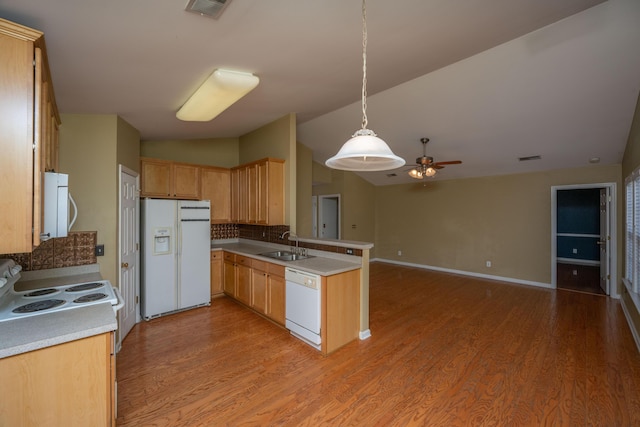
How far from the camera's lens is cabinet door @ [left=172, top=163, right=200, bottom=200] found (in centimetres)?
440

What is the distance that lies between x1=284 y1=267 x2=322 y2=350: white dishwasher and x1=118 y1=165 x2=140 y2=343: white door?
182 centimetres

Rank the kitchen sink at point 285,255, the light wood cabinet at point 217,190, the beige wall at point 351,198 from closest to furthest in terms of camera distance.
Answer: the kitchen sink at point 285,255
the light wood cabinet at point 217,190
the beige wall at point 351,198

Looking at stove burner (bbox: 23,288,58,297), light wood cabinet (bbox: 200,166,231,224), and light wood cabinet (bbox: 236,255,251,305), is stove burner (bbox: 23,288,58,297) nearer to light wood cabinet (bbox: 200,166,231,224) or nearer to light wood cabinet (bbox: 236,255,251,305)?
light wood cabinet (bbox: 236,255,251,305)

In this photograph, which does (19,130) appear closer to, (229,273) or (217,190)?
(229,273)

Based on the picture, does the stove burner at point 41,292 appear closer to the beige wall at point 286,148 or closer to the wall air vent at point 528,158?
the beige wall at point 286,148

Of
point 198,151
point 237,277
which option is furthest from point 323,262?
point 198,151

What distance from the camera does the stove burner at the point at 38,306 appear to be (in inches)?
63.4

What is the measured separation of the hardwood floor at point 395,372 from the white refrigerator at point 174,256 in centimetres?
24

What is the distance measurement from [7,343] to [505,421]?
295 cm

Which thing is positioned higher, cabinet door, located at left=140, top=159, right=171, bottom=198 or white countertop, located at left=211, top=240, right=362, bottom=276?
cabinet door, located at left=140, top=159, right=171, bottom=198

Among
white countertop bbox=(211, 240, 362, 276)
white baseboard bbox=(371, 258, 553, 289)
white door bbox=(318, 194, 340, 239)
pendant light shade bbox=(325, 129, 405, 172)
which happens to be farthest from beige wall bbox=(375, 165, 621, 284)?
pendant light shade bbox=(325, 129, 405, 172)

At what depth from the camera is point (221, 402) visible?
215 centimetres

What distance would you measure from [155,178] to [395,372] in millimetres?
4085

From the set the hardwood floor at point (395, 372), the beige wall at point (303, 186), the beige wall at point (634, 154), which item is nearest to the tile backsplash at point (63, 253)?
the hardwood floor at point (395, 372)
